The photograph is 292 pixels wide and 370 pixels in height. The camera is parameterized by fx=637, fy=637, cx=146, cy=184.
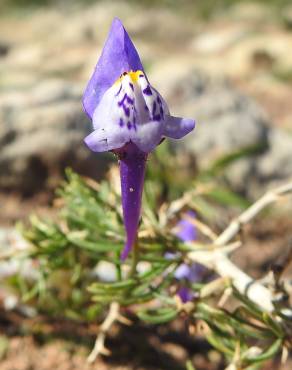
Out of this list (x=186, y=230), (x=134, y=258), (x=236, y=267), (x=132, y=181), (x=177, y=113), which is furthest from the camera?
(x=177, y=113)

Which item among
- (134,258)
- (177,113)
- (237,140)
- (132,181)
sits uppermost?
Answer: (132,181)

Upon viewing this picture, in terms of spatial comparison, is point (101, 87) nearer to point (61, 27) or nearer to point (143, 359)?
point (143, 359)

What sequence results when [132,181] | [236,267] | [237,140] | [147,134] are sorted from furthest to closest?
[237,140] < [236,267] < [132,181] < [147,134]

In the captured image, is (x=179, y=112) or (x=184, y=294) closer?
(x=184, y=294)

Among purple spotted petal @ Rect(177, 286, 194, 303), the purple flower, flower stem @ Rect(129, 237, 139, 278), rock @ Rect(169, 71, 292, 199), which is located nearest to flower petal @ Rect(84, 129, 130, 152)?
the purple flower

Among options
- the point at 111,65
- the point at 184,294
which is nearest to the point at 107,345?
the point at 184,294

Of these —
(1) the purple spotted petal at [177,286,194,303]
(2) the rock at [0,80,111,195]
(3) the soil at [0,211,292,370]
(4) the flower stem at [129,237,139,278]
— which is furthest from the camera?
(2) the rock at [0,80,111,195]

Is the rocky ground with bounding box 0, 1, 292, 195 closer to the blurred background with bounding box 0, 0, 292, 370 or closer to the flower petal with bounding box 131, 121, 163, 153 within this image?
the blurred background with bounding box 0, 0, 292, 370

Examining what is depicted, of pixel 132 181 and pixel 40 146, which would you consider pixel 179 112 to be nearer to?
pixel 40 146
